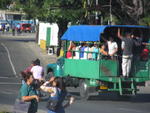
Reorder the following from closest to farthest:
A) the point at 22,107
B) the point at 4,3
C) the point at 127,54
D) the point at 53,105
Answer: the point at 53,105
the point at 22,107
the point at 127,54
the point at 4,3

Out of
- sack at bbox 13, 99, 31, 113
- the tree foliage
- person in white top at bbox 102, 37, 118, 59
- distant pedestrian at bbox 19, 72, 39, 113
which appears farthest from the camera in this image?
the tree foliage

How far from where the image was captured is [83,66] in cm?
2233

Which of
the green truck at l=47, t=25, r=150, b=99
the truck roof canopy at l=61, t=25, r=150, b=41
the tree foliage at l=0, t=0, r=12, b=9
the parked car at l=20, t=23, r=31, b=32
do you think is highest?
the tree foliage at l=0, t=0, r=12, b=9

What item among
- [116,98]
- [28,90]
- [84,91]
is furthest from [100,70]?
[28,90]

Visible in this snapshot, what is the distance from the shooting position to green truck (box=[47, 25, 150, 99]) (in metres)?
21.9

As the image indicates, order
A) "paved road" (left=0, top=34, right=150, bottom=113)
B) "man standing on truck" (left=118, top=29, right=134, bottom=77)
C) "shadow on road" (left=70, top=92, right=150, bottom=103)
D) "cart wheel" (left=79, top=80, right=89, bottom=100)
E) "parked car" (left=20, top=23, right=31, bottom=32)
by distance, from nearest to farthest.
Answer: "paved road" (left=0, top=34, right=150, bottom=113) → "man standing on truck" (left=118, top=29, right=134, bottom=77) → "cart wheel" (left=79, top=80, right=89, bottom=100) → "shadow on road" (left=70, top=92, right=150, bottom=103) → "parked car" (left=20, top=23, right=31, bottom=32)

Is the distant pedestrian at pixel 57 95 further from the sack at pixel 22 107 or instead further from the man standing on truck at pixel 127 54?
the man standing on truck at pixel 127 54

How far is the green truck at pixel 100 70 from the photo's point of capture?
→ 21891 millimetres

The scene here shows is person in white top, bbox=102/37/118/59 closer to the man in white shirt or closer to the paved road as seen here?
the man in white shirt

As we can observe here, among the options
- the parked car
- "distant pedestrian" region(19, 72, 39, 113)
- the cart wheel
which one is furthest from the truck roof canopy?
the parked car

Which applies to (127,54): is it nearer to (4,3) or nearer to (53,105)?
(53,105)

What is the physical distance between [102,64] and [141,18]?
522 inches

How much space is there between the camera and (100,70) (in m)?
21.8

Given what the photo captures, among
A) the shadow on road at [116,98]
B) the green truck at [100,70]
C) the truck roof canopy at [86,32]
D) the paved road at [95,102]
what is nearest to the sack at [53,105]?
the paved road at [95,102]
